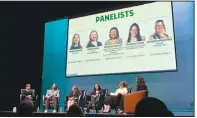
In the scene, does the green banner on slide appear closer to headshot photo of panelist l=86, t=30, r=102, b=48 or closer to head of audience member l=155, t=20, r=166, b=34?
headshot photo of panelist l=86, t=30, r=102, b=48

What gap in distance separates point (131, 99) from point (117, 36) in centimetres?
133

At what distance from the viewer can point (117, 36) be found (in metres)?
4.91

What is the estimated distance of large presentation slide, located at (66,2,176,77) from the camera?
4.42m

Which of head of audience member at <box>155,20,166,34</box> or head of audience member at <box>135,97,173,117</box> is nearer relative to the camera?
head of audience member at <box>135,97,173,117</box>

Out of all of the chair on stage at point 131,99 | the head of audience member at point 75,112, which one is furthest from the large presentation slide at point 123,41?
the head of audience member at point 75,112

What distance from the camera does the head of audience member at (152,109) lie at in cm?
79

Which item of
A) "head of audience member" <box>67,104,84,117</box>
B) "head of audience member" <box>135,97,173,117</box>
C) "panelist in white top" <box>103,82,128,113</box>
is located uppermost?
"head of audience member" <box>135,97,173,117</box>

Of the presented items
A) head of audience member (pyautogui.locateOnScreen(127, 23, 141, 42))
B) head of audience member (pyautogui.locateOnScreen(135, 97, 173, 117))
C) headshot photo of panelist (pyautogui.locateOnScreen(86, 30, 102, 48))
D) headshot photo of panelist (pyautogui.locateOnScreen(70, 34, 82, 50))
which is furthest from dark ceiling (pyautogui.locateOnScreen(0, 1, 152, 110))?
head of audience member (pyautogui.locateOnScreen(135, 97, 173, 117))

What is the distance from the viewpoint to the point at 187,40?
171 inches

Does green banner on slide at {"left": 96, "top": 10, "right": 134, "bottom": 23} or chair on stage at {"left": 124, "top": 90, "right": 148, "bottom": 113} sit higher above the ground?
green banner on slide at {"left": 96, "top": 10, "right": 134, "bottom": 23}

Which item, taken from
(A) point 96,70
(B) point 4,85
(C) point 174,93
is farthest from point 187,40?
(B) point 4,85

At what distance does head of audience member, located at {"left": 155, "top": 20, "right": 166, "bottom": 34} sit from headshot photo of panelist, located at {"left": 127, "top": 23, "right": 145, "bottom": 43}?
0.29 meters

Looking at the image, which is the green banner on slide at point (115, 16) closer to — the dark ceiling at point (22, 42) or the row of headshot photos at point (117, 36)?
the row of headshot photos at point (117, 36)

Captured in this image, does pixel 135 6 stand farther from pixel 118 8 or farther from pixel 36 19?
pixel 36 19
